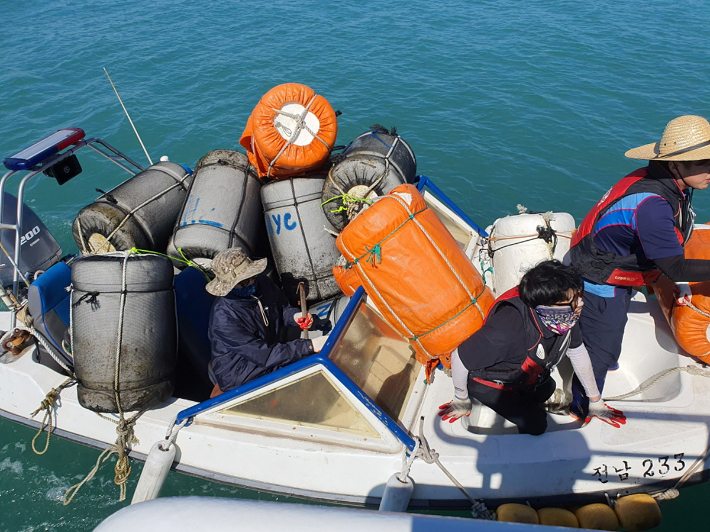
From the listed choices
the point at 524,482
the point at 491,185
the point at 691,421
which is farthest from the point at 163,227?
the point at 491,185

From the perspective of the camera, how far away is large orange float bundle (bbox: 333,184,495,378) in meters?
2.79

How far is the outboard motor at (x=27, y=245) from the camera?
4688 mm

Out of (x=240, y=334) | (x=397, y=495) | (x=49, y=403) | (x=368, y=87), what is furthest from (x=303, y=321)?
(x=368, y=87)

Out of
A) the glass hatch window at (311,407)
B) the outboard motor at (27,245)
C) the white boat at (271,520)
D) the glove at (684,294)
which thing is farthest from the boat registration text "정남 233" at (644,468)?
the outboard motor at (27,245)

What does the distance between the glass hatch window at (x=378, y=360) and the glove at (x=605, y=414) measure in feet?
3.75

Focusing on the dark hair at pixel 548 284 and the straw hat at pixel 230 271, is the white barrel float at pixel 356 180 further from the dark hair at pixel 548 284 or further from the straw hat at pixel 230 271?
the dark hair at pixel 548 284

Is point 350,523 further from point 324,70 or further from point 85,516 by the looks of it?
point 324,70

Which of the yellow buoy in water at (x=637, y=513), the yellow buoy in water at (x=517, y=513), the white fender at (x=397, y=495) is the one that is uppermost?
the white fender at (x=397, y=495)

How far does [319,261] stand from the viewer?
435cm

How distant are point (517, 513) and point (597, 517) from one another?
0.48 meters

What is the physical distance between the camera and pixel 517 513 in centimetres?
276

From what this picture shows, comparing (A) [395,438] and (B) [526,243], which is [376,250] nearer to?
(A) [395,438]

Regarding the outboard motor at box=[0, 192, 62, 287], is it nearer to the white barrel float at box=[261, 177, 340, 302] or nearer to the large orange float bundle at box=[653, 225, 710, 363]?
the white barrel float at box=[261, 177, 340, 302]

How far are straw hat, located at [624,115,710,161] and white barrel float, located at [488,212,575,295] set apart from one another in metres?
1.38
